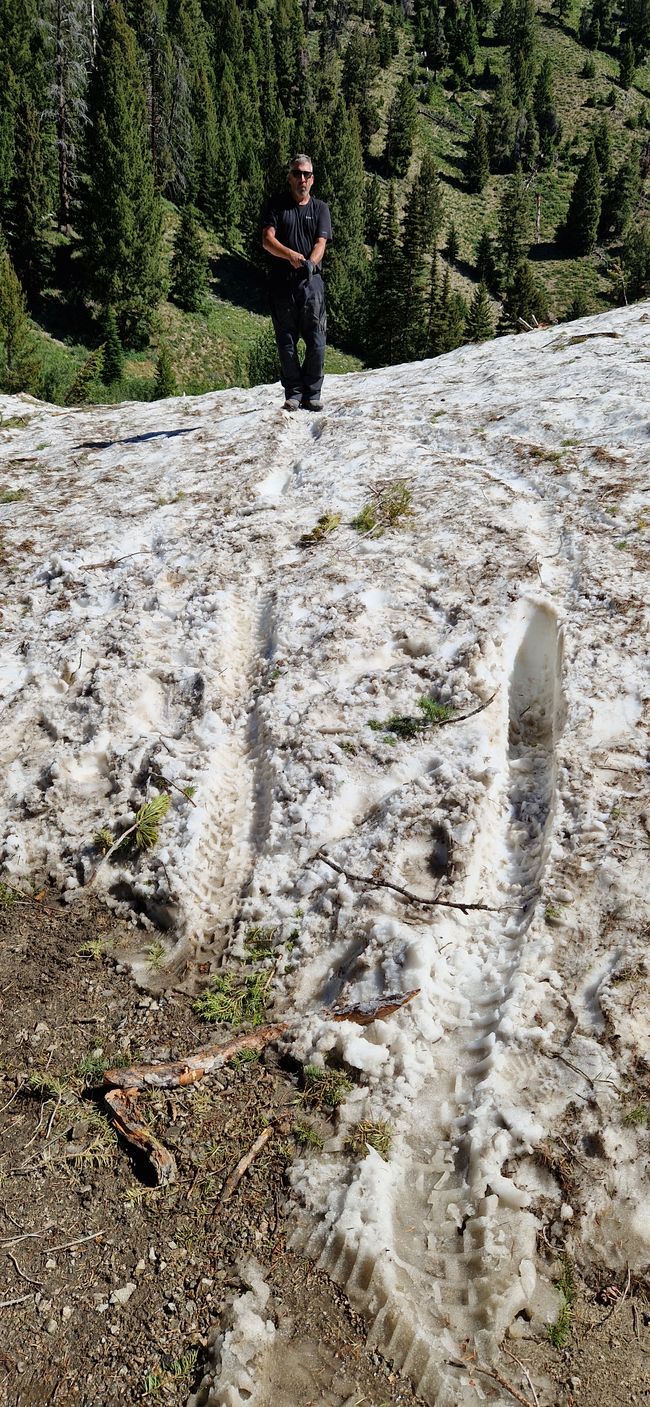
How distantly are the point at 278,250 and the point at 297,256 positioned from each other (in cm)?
→ 21

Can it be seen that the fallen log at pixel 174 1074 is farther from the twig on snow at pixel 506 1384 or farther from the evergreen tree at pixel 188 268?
the evergreen tree at pixel 188 268

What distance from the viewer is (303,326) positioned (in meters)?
8.95

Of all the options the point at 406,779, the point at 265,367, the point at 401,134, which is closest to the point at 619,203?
the point at 401,134

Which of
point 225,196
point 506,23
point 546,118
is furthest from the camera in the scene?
point 506,23

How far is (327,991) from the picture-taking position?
4.05 m

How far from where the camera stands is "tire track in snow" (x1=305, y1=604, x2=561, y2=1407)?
2.82 m

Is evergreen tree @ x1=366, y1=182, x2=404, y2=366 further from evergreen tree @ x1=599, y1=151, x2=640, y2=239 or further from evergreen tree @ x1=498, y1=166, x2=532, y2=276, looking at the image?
evergreen tree @ x1=599, y1=151, x2=640, y2=239

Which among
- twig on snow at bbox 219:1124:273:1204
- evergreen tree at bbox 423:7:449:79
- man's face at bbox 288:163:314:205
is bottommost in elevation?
twig on snow at bbox 219:1124:273:1204

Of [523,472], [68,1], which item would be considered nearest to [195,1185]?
[523,472]

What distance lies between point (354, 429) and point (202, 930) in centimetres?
661

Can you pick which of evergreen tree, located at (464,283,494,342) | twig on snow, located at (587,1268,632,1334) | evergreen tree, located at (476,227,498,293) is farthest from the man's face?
evergreen tree, located at (476,227,498,293)

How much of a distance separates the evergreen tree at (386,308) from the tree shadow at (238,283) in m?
9.54

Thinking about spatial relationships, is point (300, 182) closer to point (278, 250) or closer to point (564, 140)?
point (278, 250)

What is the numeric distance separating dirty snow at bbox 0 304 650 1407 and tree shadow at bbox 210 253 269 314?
→ 64.9 m
